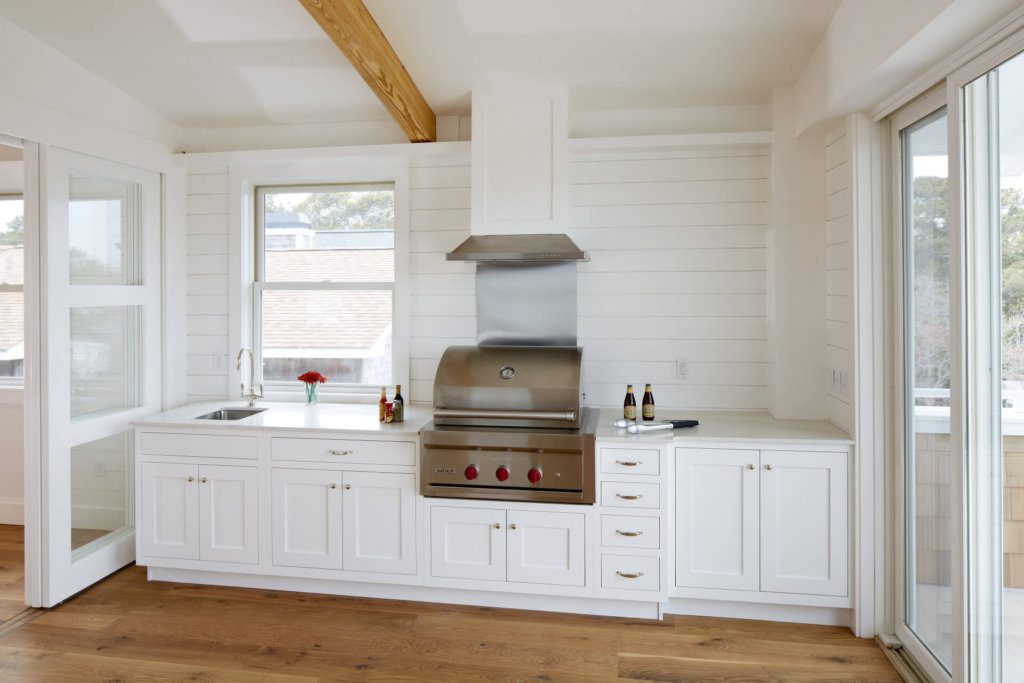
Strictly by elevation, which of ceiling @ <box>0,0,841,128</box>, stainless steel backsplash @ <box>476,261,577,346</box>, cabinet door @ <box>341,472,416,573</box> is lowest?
cabinet door @ <box>341,472,416,573</box>

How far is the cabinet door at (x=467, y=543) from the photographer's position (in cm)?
306

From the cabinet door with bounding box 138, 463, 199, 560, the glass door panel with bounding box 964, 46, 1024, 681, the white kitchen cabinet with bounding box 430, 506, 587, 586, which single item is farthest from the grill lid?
the glass door panel with bounding box 964, 46, 1024, 681

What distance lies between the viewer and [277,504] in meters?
3.27

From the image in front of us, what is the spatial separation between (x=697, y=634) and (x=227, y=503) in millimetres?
2229

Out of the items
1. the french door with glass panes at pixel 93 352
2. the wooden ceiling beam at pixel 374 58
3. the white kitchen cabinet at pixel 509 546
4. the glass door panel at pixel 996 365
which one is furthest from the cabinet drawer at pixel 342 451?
the glass door panel at pixel 996 365

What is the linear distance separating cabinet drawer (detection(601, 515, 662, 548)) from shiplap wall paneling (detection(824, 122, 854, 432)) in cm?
93

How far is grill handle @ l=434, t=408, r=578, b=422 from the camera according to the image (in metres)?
3.04

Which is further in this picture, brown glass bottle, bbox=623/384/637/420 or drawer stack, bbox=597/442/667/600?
brown glass bottle, bbox=623/384/637/420

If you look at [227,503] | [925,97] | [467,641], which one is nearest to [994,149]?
[925,97]

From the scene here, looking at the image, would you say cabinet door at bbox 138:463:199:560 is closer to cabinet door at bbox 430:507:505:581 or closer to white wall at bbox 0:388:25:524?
cabinet door at bbox 430:507:505:581

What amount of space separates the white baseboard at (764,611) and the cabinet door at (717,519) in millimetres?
130

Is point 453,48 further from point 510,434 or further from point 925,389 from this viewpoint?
point 925,389

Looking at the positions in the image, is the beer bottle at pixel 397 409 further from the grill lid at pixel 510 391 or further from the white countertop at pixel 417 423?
the grill lid at pixel 510 391

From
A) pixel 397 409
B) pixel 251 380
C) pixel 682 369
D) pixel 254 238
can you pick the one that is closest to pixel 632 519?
pixel 682 369
